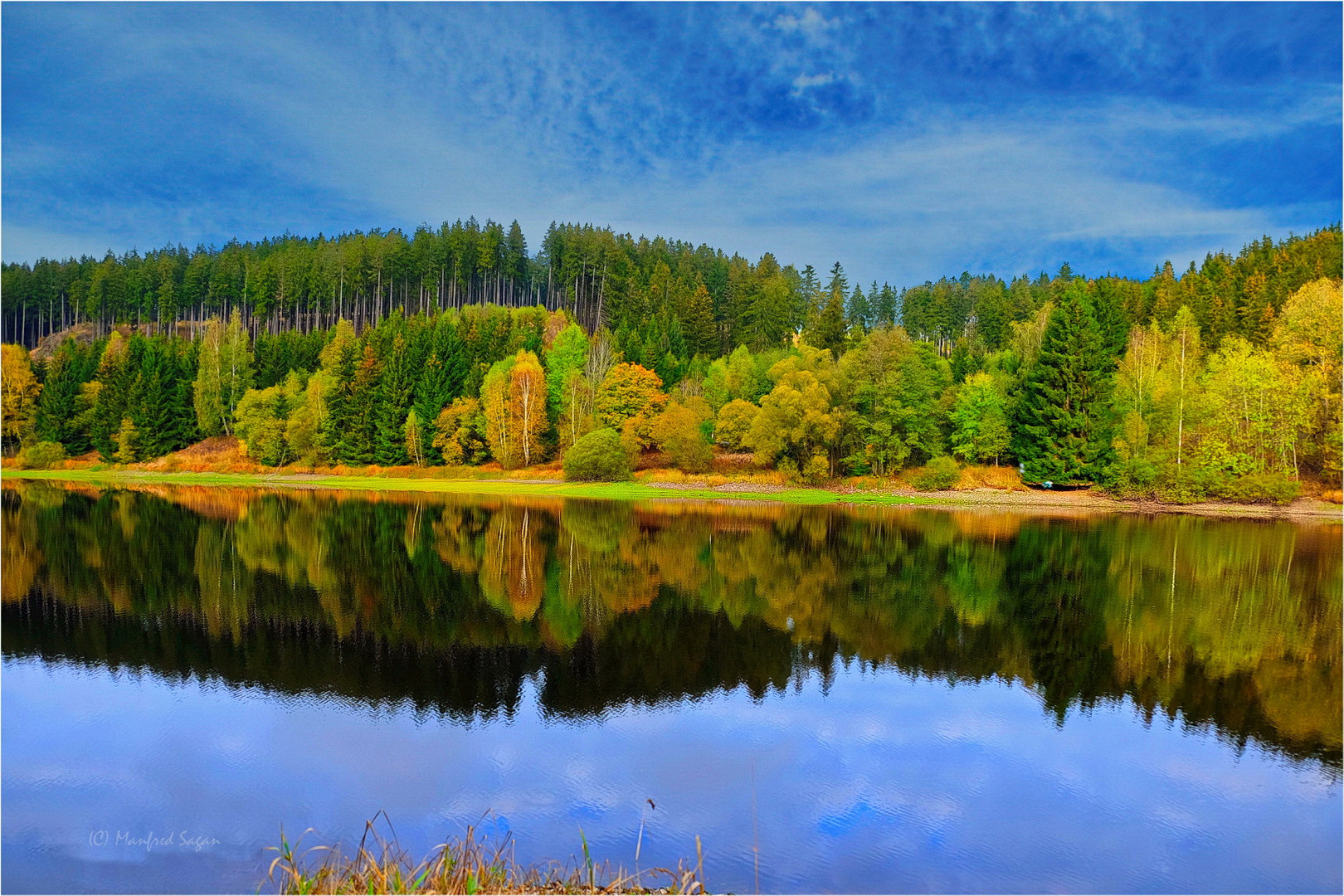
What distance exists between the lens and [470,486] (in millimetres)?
63938

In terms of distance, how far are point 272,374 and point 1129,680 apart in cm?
9899

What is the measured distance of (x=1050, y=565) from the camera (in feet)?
87.2

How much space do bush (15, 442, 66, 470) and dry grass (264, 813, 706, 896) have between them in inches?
3837

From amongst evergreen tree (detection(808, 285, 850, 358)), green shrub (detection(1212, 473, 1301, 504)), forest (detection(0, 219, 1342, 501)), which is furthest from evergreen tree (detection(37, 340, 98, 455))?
green shrub (detection(1212, 473, 1301, 504))

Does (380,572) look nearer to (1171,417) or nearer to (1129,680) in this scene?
(1129,680)

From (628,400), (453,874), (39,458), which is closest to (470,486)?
(628,400)

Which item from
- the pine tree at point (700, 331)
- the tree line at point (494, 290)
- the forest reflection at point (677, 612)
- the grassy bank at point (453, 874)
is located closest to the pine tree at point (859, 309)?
the tree line at point (494, 290)

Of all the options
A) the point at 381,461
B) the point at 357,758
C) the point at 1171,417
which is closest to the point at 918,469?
the point at 1171,417

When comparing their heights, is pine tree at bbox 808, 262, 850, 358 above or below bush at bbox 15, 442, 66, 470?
above

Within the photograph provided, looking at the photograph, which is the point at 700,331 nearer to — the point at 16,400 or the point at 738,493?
the point at 738,493

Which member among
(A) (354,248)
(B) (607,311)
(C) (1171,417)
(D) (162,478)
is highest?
(A) (354,248)

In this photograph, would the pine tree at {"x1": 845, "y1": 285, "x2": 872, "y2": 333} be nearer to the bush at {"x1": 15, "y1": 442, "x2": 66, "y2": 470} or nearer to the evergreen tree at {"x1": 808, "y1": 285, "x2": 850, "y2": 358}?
the evergreen tree at {"x1": 808, "y1": 285, "x2": 850, "y2": 358}

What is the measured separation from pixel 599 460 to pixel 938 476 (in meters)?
27.0

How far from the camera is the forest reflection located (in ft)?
43.9
